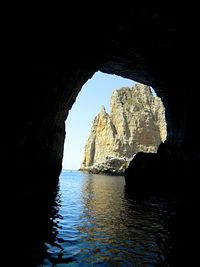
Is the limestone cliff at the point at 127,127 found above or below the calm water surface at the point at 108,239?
above

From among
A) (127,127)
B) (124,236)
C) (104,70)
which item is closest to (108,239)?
(124,236)

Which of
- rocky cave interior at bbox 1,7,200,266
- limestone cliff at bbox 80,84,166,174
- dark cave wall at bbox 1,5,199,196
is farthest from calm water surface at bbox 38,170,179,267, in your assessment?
limestone cliff at bbox 80,84,166,174

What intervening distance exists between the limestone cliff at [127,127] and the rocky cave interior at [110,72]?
225ft

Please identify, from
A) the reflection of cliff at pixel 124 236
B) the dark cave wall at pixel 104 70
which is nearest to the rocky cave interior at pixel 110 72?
the dark cave wall at pixel 104 70

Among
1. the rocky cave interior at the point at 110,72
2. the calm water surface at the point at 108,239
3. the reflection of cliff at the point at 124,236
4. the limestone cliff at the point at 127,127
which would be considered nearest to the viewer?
the calm water surface at the point at 108,239

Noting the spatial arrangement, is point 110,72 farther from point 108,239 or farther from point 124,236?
point 108,239

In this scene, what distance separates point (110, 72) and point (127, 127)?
79.6 m

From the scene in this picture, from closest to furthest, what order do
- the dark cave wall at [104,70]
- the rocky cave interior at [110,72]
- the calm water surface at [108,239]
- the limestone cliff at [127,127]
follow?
the calm water surface at [108,239] → the dark cave wall at [104,70] → the rocky cave interior at [110,72] → the limestone cliff at [127,127]

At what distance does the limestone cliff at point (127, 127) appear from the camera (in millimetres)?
108500

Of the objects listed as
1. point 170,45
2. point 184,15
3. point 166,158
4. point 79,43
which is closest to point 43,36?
point 79,43

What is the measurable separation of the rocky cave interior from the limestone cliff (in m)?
68.7

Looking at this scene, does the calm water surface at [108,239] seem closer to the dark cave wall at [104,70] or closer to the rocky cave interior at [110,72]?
the rocky cave interior at [110,72]

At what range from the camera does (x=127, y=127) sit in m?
111

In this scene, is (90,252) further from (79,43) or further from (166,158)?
(166,158)
